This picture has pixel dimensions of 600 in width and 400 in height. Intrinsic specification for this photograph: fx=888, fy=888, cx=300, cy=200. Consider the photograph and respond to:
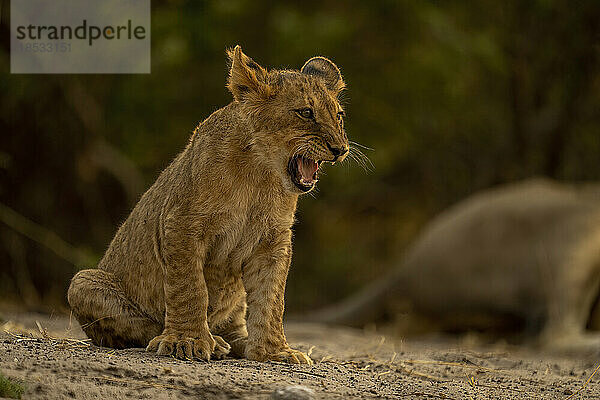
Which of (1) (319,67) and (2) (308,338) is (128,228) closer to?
(1) (319,67)

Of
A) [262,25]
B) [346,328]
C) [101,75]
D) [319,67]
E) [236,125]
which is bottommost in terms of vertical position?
[346,328]

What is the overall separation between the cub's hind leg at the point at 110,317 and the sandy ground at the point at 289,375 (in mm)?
126

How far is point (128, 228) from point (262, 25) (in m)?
7.01

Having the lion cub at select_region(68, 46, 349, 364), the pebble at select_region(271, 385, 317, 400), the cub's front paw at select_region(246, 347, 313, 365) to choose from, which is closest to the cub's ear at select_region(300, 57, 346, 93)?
the lion cub at select_region(68, 46, 349, 364)

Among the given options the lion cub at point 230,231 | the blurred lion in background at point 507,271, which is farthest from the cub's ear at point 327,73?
the blurred lion in background at point 507,271

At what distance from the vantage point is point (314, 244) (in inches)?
520

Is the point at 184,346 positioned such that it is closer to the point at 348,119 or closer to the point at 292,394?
the point at 292,394

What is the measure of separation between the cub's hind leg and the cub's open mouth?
42.6 inches

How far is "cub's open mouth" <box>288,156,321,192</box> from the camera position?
4.40m

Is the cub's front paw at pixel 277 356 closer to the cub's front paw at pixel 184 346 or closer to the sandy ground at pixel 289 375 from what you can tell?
the sandy ground at pixel 289 375

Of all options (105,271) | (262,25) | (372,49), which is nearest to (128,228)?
(105,271)

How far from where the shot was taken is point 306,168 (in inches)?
176

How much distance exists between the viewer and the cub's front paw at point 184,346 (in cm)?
426

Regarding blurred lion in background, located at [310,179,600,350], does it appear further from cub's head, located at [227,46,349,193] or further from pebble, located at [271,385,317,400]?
pebble, located at [271,385,317,400]
